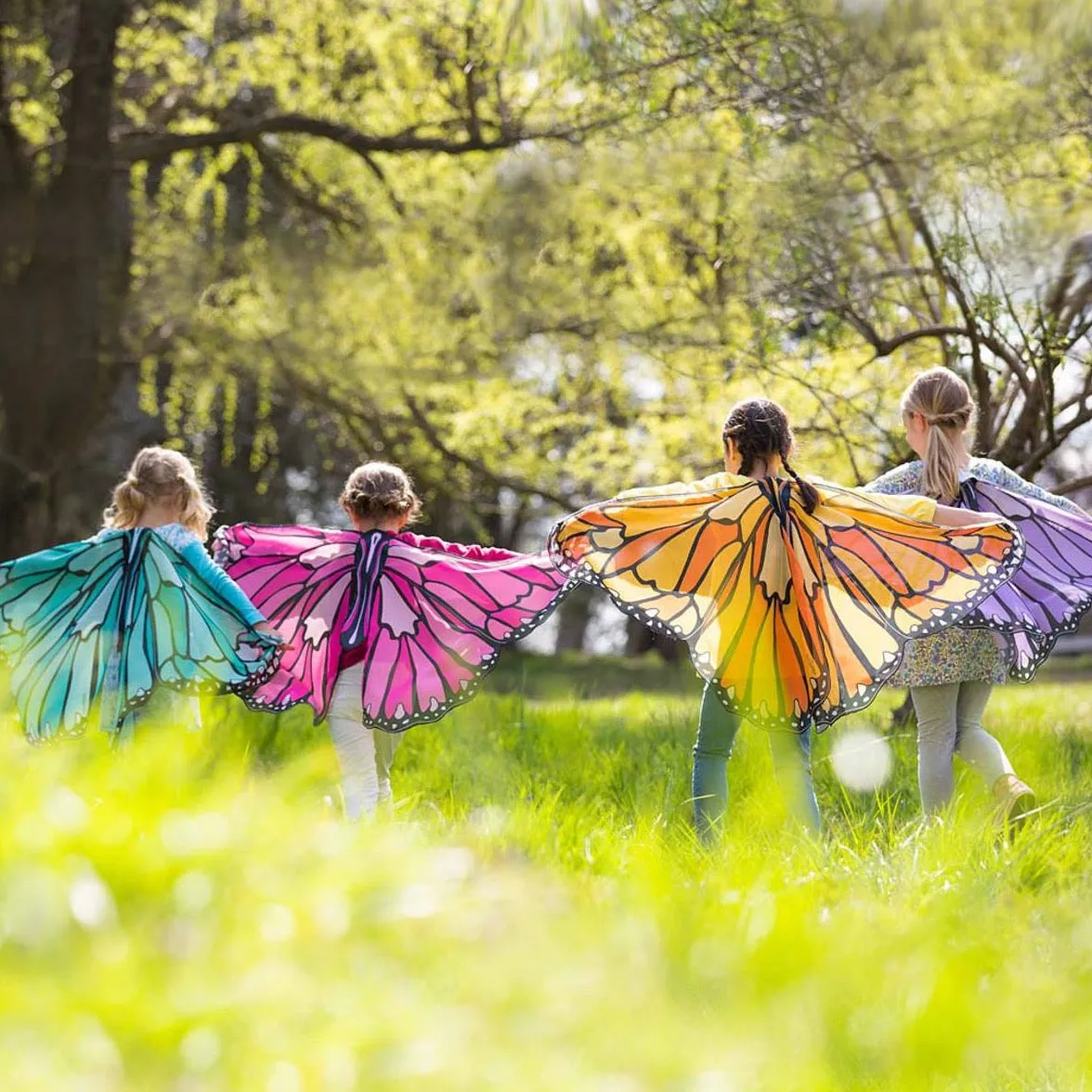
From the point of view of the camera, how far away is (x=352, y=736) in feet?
15.5

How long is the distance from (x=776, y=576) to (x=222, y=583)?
6.38 ft

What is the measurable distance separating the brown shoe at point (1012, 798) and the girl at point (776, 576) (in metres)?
0.52

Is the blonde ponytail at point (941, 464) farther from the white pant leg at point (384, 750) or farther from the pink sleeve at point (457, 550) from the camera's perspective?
the white pant leg at point (384, 750)

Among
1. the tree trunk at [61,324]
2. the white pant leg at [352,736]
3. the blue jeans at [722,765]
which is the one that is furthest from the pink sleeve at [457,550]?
the tree trunk at [61,324]

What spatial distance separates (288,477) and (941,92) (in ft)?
43.4

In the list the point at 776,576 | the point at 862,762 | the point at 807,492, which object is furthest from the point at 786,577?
the point at 862,762

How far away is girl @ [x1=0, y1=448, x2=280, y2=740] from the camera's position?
182 inches

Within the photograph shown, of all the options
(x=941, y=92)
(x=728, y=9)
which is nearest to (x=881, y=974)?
(x=728, y=9)

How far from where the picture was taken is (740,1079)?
5.67 feet

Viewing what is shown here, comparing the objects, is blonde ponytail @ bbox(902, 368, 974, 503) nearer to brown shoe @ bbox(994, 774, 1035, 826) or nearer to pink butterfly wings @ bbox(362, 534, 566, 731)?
brown shoe @ bbox(994, 774, 1035, 826)

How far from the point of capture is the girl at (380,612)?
4.76 meters

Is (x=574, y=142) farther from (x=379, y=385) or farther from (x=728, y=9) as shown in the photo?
(x=728, y=9)

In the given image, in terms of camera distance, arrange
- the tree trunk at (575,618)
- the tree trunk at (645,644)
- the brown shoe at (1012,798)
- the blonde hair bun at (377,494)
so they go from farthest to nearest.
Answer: the tree trunk at (575,618), the tree trunk at (645,644), the blonde hair bun at (377,494), the brown shoe at (1012,798)

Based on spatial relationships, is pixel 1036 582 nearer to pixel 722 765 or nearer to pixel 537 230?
pixel 722 765
